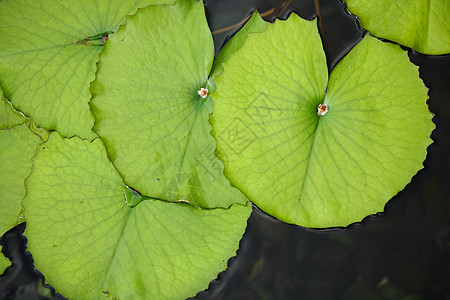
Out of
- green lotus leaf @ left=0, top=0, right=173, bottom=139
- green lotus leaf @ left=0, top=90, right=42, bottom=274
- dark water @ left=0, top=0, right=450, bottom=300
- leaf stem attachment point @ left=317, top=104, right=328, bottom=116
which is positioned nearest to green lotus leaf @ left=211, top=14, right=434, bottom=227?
leaf stem attachment point @ left=317, top=104, right=328, bottom=116

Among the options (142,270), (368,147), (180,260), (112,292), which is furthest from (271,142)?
(112,292)

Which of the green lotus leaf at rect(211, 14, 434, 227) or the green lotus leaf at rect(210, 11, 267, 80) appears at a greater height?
the green lotus leaf at rect(210, 11, 267, 80)

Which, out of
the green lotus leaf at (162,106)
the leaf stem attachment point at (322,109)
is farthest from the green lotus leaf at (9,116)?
the leaf stem attachment point at (322,109)

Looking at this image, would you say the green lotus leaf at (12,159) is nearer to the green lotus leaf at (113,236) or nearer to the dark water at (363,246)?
the green lotus leaf at (113,236)

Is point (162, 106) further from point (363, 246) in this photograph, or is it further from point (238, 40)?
point (363, 246)

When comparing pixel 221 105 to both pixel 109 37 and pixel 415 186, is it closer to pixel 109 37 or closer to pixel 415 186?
pixel 109 37

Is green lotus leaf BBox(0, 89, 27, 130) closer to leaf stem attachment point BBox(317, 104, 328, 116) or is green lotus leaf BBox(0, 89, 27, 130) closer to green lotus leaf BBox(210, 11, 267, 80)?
green lotus leaf BBox(210, 11, 267, 80)
